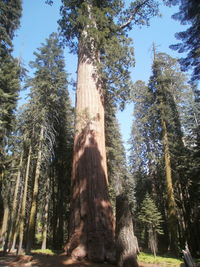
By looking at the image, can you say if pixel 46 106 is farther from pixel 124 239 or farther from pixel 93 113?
pixel 124 239

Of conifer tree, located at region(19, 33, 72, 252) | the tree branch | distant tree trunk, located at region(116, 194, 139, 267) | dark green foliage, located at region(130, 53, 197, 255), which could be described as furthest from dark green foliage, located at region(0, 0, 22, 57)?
distant tree trunk, located at region(116, 194, 139, 267)

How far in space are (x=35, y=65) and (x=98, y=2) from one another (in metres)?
8.05

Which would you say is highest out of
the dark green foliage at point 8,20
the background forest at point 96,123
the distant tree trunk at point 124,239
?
the dark green foliage at point 8,20

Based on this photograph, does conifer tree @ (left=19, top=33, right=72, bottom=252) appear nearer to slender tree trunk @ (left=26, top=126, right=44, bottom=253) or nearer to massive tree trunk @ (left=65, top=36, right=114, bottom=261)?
slender tree trunk @ (left=26, top=126, right=44, bottom=253)

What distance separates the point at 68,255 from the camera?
5.04 meters

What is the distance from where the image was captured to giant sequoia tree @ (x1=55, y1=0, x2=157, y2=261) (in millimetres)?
5008

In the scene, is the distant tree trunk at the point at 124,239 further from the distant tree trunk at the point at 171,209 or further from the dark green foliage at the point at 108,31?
the distant tree trunk at the point at 171,209

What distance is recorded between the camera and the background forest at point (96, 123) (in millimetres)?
8281

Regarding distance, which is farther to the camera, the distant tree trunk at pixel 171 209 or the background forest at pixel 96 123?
the distant tree trunk at pixel 171 209

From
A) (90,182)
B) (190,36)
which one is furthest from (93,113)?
(190,36)

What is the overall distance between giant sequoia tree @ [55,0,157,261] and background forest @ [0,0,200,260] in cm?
5

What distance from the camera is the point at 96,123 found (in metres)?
6.72

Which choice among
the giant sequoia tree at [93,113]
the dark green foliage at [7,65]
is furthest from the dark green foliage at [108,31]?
the dark green foliage at [7,65]

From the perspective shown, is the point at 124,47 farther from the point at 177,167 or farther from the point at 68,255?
the point at 177,167
